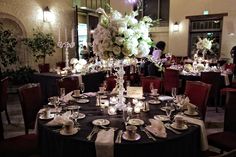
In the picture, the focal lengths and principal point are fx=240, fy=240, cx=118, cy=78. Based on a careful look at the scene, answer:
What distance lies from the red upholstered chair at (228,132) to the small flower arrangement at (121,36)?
4.05 ft

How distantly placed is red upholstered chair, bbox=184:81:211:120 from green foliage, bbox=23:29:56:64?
5.78 metres

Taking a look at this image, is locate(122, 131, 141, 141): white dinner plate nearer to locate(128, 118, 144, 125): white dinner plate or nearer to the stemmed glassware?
locate(128, 118, 144, 125): white dinner plate

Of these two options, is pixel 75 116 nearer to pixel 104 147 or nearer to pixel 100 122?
pixel 100 122

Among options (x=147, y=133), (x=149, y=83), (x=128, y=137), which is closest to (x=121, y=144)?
(x=128, y=137)

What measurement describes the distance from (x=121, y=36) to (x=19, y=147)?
1572mm

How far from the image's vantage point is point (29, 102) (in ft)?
10.5

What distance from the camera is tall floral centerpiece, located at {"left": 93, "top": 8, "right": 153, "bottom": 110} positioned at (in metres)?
2.45

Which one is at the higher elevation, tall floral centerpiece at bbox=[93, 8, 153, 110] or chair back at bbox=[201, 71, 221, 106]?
tall floral centerpiece at bbox=[93, 8, 153, 110]

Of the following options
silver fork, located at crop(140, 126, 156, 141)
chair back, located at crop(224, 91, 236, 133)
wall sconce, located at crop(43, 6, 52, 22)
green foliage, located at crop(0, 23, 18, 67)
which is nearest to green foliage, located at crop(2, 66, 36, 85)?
green foliage, located at crop(0, 23, 18, 67)

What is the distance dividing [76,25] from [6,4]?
311cm

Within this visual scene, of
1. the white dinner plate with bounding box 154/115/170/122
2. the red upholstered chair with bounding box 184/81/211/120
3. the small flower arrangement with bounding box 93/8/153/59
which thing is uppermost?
the small flower arrangement with bounding box 93/8/153/59

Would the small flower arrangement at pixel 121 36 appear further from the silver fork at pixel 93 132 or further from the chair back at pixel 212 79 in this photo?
the chair back at pixel 212 79

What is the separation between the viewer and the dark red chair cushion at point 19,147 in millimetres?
2451

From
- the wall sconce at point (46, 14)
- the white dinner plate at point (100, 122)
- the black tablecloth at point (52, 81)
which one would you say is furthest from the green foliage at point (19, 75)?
the white dinner plate at point (100, 122)
